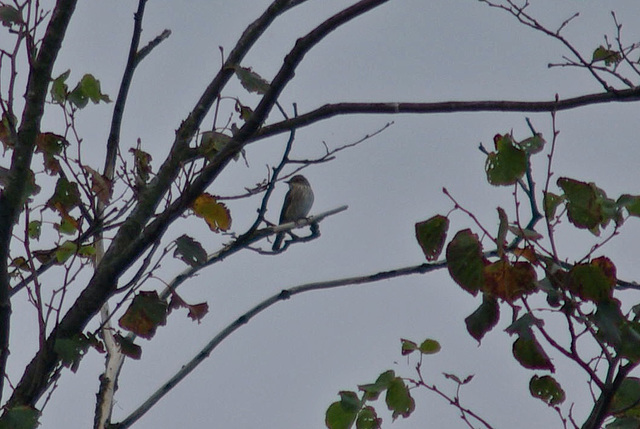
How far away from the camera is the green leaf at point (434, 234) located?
7.79ft

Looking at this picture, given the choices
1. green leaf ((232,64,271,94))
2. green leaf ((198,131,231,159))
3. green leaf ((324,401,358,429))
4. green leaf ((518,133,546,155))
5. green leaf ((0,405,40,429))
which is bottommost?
green leaf ((0,405,40,429))

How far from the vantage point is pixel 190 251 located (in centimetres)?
318

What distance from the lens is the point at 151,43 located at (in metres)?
4.00

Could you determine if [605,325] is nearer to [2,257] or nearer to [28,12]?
[2,257]

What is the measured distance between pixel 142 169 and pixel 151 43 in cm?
58

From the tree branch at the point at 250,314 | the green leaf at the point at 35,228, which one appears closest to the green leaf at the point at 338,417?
the tree branch at the point at 250,314

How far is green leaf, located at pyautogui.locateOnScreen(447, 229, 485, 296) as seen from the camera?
2264 millimetres

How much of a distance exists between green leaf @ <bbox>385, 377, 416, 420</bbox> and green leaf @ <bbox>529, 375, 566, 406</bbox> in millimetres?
488

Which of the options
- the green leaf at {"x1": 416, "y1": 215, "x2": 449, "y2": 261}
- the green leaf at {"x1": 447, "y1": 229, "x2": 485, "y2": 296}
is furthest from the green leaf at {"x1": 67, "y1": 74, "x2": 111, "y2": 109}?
the green leaf at {"x1": 447, "y1": 229, "x2": 485, "y2": 296}

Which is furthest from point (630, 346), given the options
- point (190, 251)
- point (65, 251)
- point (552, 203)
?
point (65, 251)

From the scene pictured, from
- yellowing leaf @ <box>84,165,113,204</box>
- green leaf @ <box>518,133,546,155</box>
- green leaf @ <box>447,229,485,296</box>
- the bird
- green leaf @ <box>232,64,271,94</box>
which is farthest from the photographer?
the bird

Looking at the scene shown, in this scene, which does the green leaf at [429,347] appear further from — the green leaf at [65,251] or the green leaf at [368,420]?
the green leaf at [65,251]

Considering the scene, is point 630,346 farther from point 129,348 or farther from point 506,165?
point 129,348

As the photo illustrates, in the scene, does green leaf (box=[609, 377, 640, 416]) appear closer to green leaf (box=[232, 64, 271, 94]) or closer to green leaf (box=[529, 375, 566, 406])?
green leaf (box=[529, 375, 566, 406])
